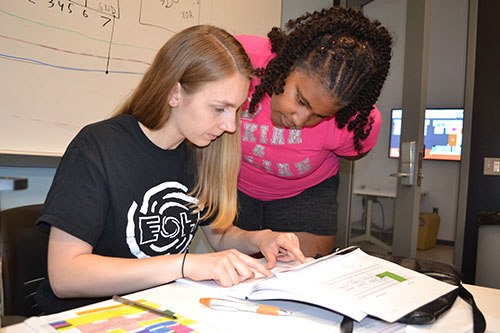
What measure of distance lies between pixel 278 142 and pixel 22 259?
32.3 inches

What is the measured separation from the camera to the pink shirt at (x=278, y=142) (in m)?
1.40

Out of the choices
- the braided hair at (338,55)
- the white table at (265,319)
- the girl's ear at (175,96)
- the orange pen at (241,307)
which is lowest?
the white table at (265,319)

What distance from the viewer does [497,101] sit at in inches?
122

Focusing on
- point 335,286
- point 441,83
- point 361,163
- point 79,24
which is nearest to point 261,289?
point 335,286

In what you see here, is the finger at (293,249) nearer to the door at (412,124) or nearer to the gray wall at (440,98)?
the door at (412,124)

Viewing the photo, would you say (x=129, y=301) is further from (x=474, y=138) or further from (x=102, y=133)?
(x=474, y=138)

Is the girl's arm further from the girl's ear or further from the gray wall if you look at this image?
the gray wall

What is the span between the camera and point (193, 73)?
1.02 metres

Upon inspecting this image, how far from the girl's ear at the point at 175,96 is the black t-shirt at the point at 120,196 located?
11 cm

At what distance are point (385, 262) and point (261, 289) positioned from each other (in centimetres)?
34

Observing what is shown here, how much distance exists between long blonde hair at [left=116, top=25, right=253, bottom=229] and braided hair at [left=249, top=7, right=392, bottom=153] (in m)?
0.14

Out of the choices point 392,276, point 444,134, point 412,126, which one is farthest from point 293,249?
point 444,134

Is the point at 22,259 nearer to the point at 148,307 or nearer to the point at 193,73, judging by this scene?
the point at 148,307

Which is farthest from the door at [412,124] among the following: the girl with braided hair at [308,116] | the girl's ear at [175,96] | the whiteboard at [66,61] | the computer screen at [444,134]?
the computer screen at [444,134]
